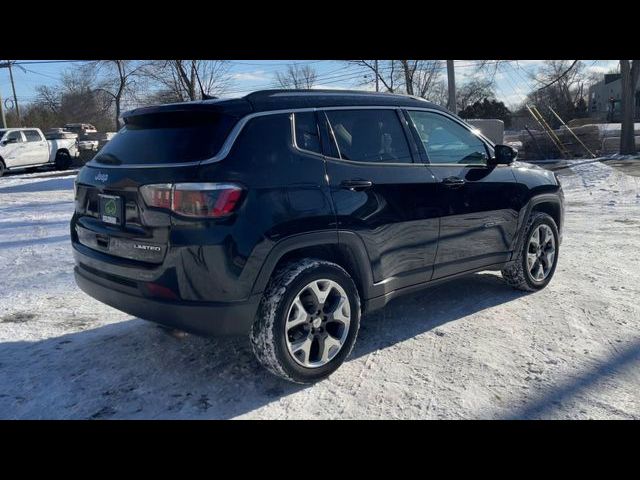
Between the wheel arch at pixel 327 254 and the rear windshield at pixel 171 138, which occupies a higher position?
the rear windshield at pixel 171 138

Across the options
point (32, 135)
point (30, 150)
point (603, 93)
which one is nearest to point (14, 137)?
point (30, 150)

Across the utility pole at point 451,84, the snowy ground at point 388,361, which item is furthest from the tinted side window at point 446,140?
the utility pole at point 451,84

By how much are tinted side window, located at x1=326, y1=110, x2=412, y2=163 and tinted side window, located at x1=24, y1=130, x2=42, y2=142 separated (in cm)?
2140

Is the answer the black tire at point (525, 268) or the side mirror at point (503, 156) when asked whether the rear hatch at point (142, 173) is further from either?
the black tire at point (525, 268)


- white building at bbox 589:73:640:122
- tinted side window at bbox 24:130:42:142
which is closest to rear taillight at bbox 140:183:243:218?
tinted side window at bbox 24:130:42:142

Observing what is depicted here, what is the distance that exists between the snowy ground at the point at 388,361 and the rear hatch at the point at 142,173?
0.87 metres

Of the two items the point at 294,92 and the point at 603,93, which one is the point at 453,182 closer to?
the point at 294,92

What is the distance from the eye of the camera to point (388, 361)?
358 centimetres

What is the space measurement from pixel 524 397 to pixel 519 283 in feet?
6.64

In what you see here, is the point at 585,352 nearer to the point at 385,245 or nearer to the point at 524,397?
the point at 524,397

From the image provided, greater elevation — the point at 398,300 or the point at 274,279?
the point at 274,279

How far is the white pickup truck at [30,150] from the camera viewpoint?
20.0 metres

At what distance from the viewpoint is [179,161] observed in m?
2.96
